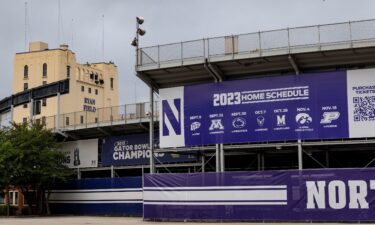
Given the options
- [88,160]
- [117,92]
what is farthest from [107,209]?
[117,92]

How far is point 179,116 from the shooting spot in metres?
30.9

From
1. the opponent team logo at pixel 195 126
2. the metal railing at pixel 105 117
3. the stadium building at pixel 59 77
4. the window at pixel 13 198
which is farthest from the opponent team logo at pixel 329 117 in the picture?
the stadium building at pixel 59 77

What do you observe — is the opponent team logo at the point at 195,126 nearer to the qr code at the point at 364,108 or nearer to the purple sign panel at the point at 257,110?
the purple sign panel at the point at 257,110

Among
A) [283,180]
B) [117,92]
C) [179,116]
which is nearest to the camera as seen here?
[283,180]

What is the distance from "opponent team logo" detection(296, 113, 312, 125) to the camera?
1099 inches

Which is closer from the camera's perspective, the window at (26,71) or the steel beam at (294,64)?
the steel beam at (294,64)

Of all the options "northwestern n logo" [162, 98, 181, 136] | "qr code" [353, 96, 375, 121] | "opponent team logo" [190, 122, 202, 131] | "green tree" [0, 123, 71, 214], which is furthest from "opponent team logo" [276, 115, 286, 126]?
"green tree" [0, 123, 71, 214]

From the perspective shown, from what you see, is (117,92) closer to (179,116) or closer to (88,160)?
(88,160)

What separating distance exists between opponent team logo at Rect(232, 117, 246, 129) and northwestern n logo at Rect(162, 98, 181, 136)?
315 cm

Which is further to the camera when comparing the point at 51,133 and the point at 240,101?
the point at 51,133

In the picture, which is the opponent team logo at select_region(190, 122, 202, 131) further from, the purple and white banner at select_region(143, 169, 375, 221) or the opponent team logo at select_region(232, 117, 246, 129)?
the purple and white banner at select_region(143, 169, 375, 221)

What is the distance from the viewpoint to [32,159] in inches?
1604

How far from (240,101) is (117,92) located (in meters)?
79.2

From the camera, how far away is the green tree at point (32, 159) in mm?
40344
